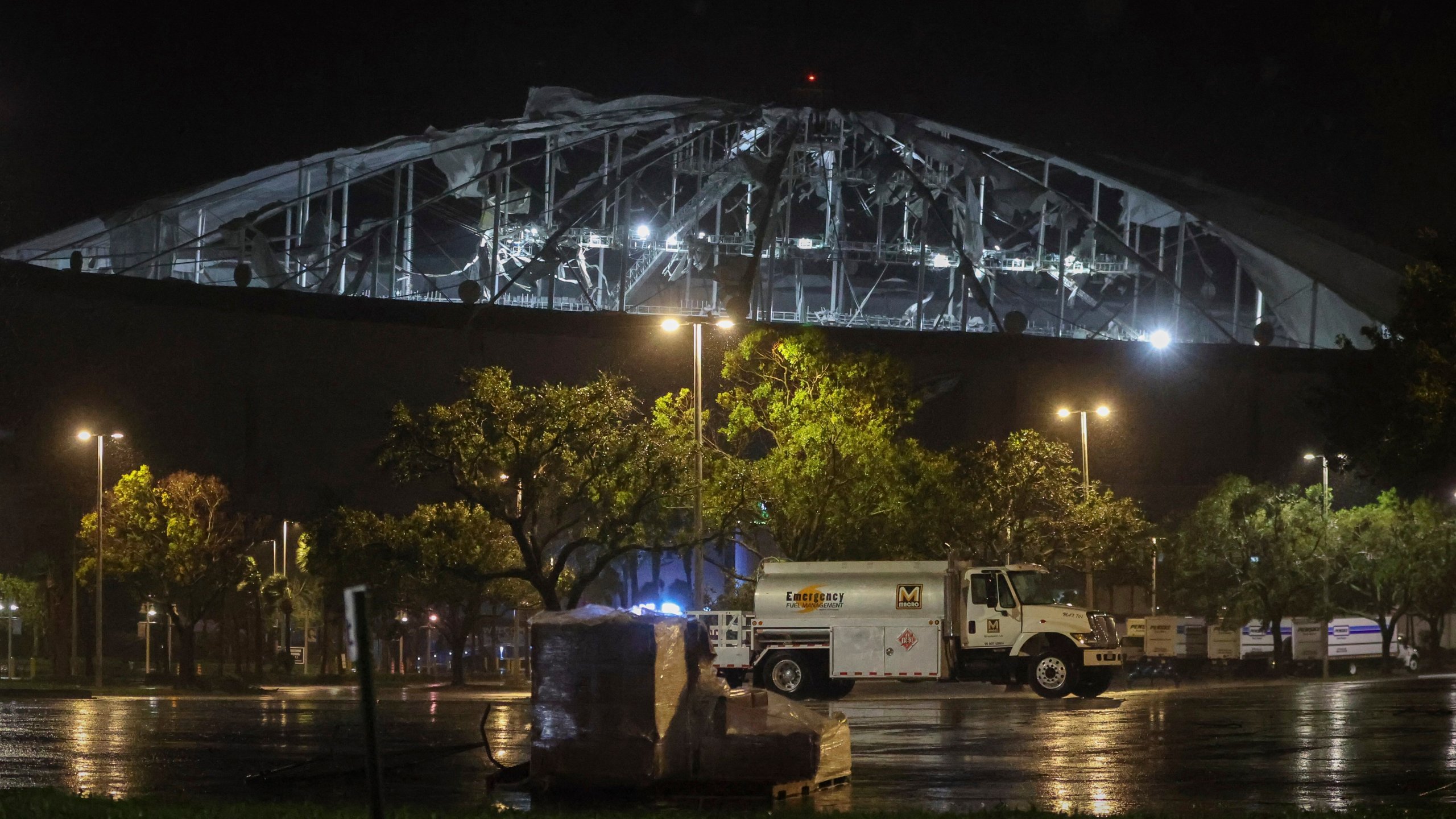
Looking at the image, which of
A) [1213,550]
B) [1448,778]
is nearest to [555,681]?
[1448,778]

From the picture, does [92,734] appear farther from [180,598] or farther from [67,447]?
[67,447]

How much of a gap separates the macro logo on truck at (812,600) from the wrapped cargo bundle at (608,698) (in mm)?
16348

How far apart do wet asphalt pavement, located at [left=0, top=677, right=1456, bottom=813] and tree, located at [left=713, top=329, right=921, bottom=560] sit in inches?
278

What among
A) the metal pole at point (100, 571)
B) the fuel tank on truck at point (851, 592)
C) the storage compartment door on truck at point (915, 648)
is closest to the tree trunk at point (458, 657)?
the metal pole at point (100, 571)

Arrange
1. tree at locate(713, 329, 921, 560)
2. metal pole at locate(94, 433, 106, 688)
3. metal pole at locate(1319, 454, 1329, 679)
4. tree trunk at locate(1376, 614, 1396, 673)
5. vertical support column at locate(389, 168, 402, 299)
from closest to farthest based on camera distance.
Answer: tree at locate(713, 329, 921, 560), metal pole at locate(94, 433, 106, 688), metal pole at locate(1319, 454, 1329, 679), tree trunk at locate(1376, 614, 1396, 673), vertical support column at locate(389, 168, 402, 299)

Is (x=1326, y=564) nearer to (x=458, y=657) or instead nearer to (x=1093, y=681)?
(x=1093, y=681)

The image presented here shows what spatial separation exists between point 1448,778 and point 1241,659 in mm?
34431

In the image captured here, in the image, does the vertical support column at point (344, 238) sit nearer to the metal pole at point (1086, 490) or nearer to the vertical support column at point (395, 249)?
the vertical support column at point (395, 249)

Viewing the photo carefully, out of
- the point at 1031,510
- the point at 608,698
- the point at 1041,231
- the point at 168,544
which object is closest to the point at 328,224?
the point at 1041,231

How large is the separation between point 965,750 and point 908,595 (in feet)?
37.7

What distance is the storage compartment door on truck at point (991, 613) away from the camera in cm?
3095

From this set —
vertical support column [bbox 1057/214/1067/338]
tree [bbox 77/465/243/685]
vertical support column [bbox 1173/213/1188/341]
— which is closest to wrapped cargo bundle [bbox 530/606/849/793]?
tree [bbox 77/465/243/685]

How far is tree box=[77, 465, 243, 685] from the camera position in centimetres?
5084

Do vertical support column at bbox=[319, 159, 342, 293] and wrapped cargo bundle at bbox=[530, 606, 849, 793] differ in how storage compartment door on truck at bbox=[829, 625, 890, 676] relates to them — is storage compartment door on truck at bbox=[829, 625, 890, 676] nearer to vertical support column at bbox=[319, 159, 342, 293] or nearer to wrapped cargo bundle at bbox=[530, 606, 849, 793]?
wrapped cargo bundle at bbox=[530, 606, 849, 793]
